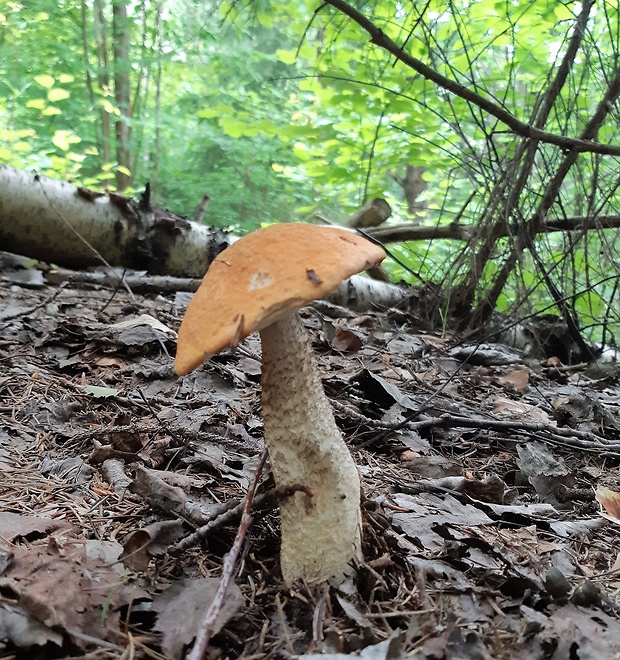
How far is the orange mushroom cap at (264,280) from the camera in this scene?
45.4 inches

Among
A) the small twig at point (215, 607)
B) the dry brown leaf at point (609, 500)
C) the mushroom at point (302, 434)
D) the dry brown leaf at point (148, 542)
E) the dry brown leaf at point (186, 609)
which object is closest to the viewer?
the small twig at point (215, 607)

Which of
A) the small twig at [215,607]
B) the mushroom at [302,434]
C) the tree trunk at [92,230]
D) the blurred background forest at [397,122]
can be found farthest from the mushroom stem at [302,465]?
the tree trunk at [92,230]

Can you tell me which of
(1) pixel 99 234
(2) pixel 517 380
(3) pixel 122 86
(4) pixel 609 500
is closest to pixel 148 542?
(4) pixel 609 500

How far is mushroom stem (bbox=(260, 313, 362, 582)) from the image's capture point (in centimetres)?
148

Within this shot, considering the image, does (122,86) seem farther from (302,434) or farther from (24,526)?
(302,434)

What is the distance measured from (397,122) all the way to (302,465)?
555 cm

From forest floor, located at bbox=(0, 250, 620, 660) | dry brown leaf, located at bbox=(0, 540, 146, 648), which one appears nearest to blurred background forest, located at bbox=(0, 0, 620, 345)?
forest floor, located at bbox=(0, 250, 620, 660)

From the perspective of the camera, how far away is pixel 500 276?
14.9 feet

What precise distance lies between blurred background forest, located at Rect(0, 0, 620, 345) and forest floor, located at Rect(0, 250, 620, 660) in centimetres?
105

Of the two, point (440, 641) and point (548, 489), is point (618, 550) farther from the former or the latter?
point (440, 641)

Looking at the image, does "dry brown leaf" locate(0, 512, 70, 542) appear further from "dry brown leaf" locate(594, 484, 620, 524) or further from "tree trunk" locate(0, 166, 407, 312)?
"tree trunk" locate(0, 166, 407, 312)

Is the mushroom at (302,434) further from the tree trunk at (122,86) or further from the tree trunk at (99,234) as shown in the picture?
the tree trunk at (122,86)

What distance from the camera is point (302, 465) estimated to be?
1496 mm

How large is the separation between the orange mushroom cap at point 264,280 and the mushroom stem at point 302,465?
25 cm
